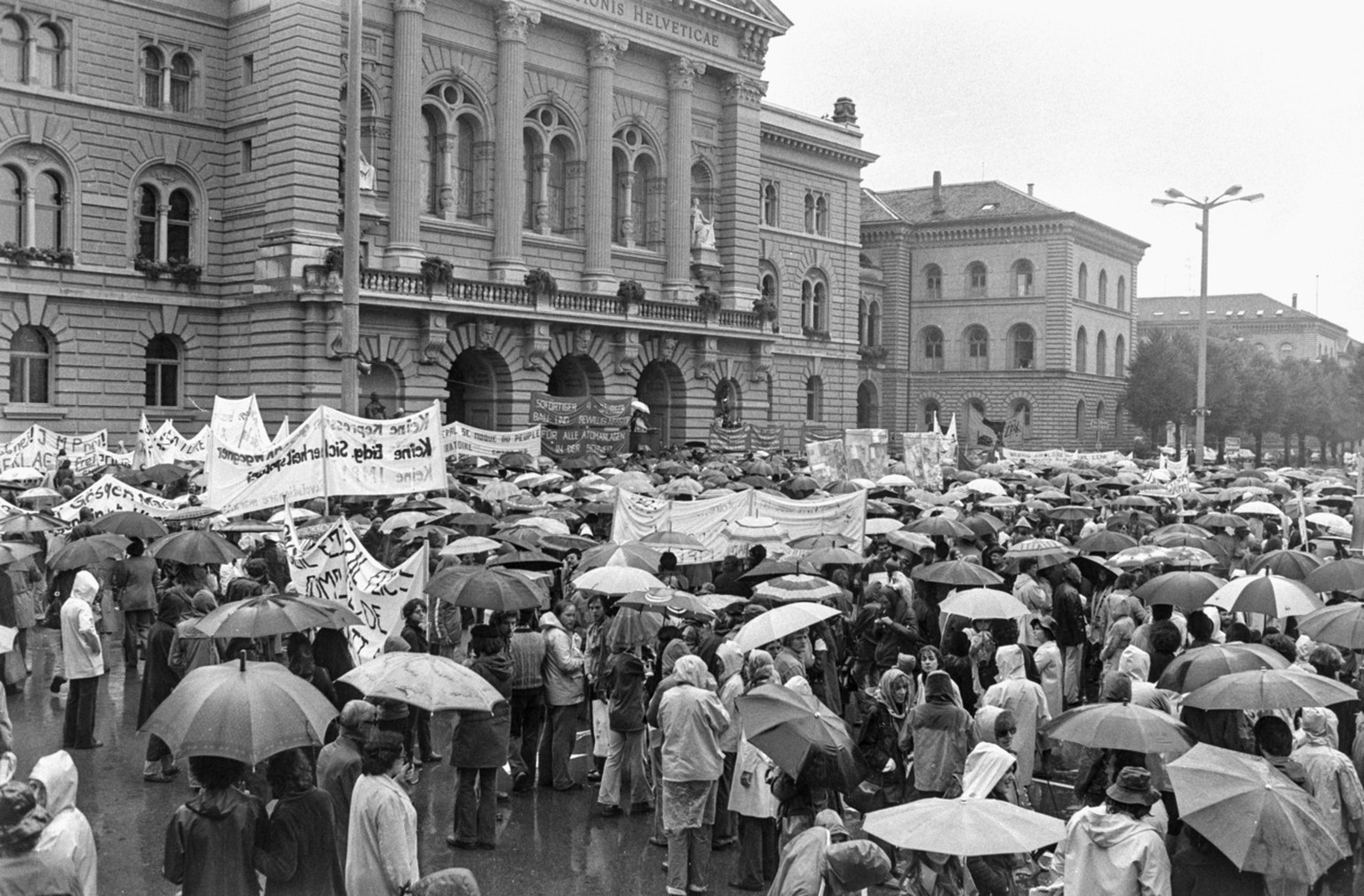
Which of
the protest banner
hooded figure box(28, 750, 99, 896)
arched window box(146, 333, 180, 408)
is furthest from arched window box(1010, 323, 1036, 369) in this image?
hooded figure box(28, 750, 99, 896)

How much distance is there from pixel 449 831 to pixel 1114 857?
575cm

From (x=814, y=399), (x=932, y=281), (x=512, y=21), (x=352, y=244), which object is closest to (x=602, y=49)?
(x=512, y=21)

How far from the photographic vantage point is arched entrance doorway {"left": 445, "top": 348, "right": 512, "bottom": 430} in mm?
40250

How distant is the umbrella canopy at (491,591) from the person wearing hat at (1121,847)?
5512 millimetres

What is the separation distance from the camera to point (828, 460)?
2895 centimetres

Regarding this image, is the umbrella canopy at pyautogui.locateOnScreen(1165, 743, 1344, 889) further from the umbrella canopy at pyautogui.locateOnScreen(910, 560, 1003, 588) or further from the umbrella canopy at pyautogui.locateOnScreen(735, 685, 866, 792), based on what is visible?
the umbrella canopy at pyautogui.locateOnScreen(910, 560, 1003, 588)

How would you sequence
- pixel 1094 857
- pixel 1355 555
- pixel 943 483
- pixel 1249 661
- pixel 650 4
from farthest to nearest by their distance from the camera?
pixel 650 4
pixel 943 483
pixel 1355 555
pixel 1249 661
pixel 1094 857

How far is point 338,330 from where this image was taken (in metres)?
34.5

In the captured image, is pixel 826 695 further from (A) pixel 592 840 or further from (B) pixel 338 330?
(B) pixel 338 330

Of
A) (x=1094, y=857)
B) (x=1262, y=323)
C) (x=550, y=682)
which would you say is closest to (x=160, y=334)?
(x=550, y=682)

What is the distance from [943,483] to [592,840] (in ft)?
68.6

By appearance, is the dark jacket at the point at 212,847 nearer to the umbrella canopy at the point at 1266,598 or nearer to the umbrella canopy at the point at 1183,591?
the umbrella canopy at the point at 1183,591

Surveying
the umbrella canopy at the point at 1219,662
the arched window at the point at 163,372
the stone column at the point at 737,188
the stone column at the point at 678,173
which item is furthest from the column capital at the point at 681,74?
the umbrella canopy at the point at 1219,662

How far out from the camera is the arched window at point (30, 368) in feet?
110
